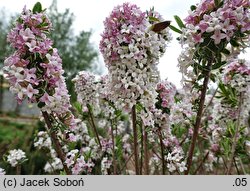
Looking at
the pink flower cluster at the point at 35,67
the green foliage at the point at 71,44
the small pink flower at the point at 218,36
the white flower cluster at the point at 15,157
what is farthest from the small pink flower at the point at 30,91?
the green foliage at the point at 71,44

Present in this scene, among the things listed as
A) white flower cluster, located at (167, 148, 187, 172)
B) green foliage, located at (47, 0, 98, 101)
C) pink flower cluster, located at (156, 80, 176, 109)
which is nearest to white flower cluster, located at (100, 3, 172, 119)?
pink flower cluster, located at (156, 80, 176, 109)

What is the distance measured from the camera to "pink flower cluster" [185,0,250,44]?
6.46 ft

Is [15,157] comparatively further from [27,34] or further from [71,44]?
[71,44]

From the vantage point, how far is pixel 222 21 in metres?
1.99

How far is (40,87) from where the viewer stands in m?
2.05

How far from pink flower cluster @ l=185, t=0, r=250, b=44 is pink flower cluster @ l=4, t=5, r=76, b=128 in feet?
2.65

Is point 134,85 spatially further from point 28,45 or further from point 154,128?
point 154,128

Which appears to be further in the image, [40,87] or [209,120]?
[209,120]

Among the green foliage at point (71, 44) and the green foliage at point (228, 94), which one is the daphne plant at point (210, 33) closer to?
the green foliage at point (228, 94)

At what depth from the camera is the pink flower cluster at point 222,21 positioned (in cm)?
197

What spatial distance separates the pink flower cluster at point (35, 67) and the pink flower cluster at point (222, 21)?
0.81 m
